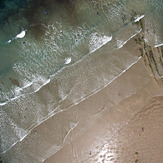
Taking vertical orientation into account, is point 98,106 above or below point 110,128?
above

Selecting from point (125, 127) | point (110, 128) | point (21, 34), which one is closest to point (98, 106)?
point (110, 128)

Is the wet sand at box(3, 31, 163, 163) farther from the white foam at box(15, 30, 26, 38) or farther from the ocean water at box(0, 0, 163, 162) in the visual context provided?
the white foam at box(15, 30, 26, 38)

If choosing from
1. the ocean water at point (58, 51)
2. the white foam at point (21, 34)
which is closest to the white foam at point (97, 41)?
the ocean water at point (58, 51)

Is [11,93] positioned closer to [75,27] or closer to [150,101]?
[75,27]

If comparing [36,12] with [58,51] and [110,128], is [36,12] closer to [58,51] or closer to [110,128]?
[58,51]

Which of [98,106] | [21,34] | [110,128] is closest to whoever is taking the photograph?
[21,34]

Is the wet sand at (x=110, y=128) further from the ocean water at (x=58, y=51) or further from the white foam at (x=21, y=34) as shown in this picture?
the white foam at (x=21, y=34)

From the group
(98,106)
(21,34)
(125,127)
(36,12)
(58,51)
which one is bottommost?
(125,127)

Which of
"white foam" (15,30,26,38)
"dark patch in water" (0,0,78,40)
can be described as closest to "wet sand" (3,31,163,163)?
"dark patch in water" (0,0,78,40)
